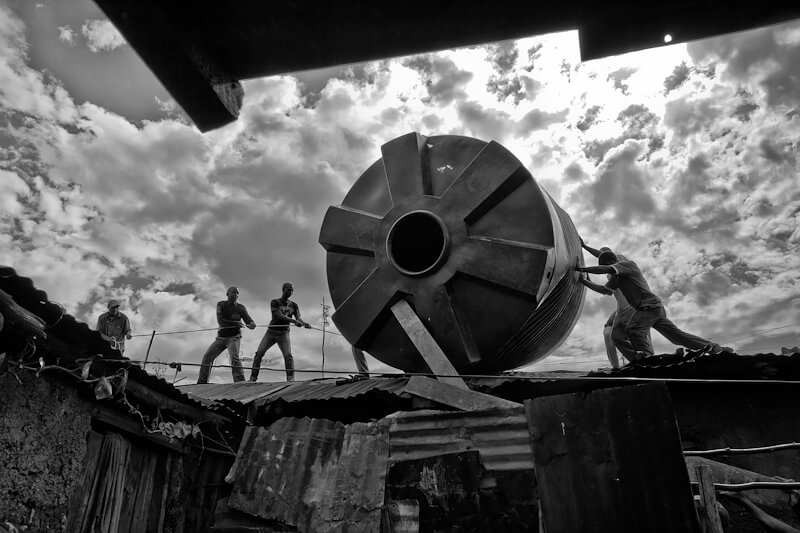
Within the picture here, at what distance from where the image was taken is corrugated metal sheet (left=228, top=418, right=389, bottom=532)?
12.4ft

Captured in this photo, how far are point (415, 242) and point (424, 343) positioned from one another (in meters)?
1.33

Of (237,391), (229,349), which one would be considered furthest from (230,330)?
(237,391)

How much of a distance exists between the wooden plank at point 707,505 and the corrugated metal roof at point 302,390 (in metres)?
2.91

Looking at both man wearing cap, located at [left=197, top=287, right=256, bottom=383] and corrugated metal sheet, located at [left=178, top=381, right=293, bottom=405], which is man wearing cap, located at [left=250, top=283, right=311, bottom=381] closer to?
man wearing cap, located at [left=197, top=287, right=256, bottom=383]

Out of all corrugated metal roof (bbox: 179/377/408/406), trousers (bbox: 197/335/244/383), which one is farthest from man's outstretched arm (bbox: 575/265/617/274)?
trousers (bbox: 197/335/244/383)

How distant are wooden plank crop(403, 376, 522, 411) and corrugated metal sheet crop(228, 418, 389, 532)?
0.72 meters

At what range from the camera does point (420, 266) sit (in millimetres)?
6137

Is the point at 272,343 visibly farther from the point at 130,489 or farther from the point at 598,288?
the point at 598,288

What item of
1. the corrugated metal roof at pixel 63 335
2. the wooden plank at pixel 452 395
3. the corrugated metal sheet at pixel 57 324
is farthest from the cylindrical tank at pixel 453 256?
the corrugated metal sheet at pixel 57 324

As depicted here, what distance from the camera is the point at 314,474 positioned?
159 inches

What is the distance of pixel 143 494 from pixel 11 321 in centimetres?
339

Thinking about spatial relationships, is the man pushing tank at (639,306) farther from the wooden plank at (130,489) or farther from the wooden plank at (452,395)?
the wooden plank at (130,489)

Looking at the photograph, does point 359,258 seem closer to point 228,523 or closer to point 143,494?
point 228,523

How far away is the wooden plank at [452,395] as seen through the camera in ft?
13.6
